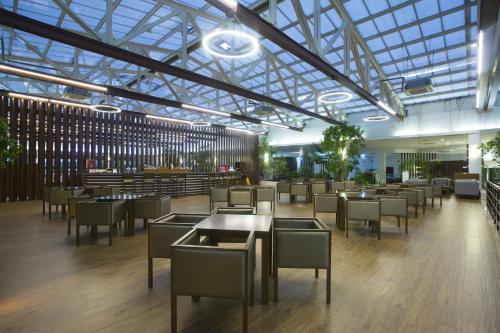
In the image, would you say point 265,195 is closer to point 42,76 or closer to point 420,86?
point 420,86

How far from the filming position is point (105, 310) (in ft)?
8.71

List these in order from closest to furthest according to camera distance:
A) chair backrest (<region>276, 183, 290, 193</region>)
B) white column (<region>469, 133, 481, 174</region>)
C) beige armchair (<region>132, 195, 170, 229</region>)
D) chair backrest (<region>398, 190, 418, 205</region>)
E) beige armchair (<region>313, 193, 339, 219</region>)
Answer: beige armchair (<region>132, 195, 170, 229</region>) < beige armchair (<region>313, 193, 339, 219</region>) < chair backrest (<region>398, 190, 418, 205</region>) < chair backrest (<region>276, 183, 290, 193</region>) < white column (<region>469, 133, 481, 174</region>)

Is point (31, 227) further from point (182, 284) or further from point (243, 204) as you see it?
point (182, 284)

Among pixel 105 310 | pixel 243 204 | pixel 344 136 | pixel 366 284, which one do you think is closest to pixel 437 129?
pixel 344 136

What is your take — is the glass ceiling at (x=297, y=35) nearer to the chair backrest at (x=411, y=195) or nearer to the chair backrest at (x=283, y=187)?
the chair backrest at (x=411, y=195)

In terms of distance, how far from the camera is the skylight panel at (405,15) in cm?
739

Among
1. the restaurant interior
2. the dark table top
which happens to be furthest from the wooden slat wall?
the dark table top

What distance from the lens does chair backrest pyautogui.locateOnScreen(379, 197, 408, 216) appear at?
18.6 feet

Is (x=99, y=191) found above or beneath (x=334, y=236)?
above

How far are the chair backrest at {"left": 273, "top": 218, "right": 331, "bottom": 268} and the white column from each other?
15.3 m

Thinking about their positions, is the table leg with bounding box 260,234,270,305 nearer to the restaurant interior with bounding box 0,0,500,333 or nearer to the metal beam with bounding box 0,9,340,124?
the restaurant interior with bounding box 0,0,500,333

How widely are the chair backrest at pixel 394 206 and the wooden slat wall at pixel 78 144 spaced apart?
10.4 metres

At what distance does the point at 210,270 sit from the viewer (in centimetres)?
213

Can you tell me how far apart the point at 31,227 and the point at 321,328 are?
22.1ft
